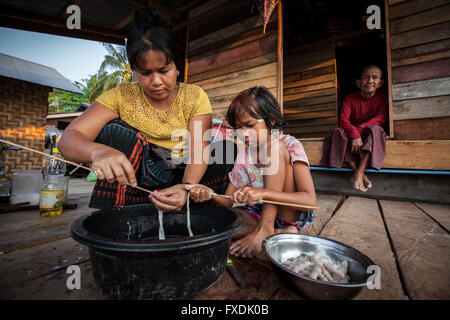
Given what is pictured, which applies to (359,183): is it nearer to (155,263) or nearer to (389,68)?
(389,68)

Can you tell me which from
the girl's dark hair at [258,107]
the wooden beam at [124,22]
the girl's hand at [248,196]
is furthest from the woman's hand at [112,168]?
the wooden beam at [124,22]

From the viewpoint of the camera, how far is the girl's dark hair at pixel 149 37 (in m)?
1.21

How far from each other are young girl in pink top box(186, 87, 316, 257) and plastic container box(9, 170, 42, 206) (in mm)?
2052

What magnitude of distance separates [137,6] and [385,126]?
4686 millimetres

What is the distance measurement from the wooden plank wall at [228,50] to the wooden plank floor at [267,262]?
2187mm

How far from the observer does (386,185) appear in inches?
106

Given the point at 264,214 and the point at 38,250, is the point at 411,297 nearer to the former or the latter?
the point at 264,214

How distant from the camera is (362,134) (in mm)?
2627

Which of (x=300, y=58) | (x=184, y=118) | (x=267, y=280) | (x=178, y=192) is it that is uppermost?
(x=300, y=58)

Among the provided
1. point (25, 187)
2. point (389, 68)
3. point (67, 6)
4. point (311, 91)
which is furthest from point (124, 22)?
point (389, 68)

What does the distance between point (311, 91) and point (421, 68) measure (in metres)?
2.87

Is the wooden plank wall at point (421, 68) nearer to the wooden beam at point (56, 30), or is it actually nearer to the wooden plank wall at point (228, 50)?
the wooden plank wall at point (228, 50)

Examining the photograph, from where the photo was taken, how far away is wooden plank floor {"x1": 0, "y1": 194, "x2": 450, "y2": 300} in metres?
0.78

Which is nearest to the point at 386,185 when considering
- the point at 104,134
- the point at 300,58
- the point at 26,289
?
the point at 104,134
